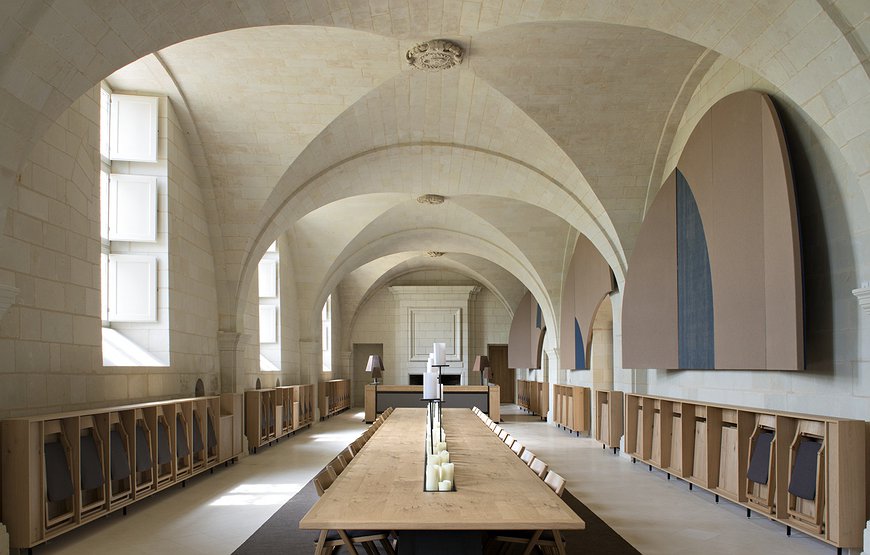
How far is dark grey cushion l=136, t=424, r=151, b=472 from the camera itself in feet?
23.0

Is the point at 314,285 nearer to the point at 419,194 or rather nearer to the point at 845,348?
the point at 419,194

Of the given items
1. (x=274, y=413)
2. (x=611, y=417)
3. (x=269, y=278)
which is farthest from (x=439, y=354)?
(x=269, y=278)

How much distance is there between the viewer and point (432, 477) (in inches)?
159

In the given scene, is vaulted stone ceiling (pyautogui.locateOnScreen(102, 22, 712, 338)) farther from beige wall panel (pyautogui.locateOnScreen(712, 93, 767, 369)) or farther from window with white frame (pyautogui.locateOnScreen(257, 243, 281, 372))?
window with white frame (pyautogui.locateOnScreen(257, 243, 281, 372))

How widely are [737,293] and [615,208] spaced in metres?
3.36

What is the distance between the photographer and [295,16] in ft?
19.3

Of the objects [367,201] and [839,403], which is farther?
[367,201]

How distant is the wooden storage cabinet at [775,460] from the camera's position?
4.97 metres

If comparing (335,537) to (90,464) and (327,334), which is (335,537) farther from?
(327,334)

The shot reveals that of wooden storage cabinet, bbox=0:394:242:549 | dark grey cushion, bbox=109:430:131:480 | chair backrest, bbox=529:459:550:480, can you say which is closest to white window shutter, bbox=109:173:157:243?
wooden storage cabinet, bbox=0:394:242:549

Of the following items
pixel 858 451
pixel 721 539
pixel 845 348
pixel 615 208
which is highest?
pixel 615 208

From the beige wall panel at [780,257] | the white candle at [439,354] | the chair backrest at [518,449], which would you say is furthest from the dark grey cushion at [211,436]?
the beige wall panel at [780,257]

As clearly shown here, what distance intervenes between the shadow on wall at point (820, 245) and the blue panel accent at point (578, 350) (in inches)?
309

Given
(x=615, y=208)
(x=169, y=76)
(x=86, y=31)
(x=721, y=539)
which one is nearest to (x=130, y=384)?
(x=169, y=76)
